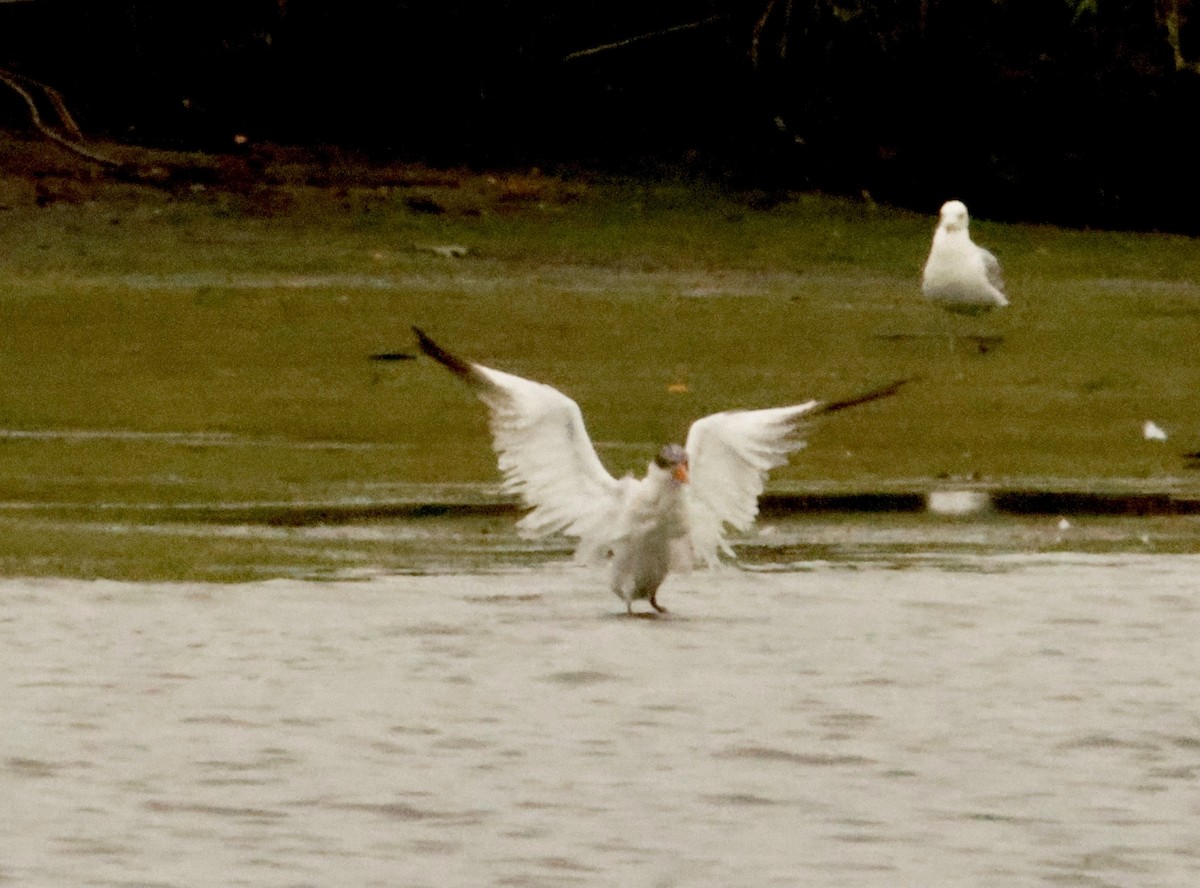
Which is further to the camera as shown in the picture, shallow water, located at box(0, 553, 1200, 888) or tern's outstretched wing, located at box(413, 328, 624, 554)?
tern's outstretched wing, located at box(413, 328, 624, 554)

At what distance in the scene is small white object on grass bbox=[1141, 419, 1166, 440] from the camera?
17516mm

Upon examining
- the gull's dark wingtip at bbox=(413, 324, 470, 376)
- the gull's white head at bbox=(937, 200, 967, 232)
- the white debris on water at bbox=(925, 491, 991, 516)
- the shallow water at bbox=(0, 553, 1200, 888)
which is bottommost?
the shallow water at bbox=(0, 553, 1200, 888)

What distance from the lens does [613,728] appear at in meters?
11.2

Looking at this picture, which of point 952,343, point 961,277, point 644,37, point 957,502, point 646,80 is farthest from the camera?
point 646,80

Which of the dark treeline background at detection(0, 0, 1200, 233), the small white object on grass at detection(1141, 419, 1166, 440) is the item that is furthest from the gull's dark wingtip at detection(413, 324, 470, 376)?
the dark treeline background at detection(0, 0, 1200, 233)

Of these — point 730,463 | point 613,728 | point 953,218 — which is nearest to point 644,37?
point 953,218

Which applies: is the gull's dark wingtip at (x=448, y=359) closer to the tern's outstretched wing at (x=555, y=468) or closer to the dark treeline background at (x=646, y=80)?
the tern's outstretched wing at (x=555, y=468)

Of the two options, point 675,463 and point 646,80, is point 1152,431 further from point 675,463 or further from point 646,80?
point 646,80

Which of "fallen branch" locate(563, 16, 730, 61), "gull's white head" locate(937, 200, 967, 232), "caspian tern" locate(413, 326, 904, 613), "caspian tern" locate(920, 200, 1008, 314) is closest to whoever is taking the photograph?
"caspian tern" locate(413, 326, 904, 613)

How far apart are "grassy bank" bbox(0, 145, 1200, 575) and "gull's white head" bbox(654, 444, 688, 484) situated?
8.47 feet

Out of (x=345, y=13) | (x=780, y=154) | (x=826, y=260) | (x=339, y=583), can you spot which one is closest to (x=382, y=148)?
(x=345, y=13)

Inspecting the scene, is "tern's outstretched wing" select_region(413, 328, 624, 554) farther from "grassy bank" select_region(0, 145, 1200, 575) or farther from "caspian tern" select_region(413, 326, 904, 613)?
"grassy bank" select_region(0, 145, 1200, 575)

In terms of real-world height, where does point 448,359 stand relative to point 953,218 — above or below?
below

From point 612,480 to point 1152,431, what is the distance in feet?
17.9
